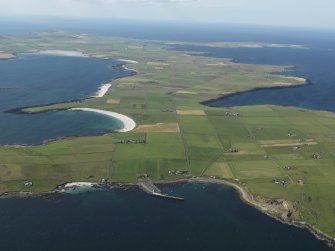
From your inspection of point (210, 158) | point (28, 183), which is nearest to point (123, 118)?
point (210, 158)

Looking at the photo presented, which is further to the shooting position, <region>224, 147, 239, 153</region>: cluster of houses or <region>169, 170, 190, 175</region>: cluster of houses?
<region>224, 147, 239, 153</region>: cluster of houses

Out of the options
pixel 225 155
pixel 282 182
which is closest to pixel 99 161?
pixel 225 155

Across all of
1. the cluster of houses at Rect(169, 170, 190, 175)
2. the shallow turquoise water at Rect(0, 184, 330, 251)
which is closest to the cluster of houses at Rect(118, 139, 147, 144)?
the cluster of houses at Rect(169, 170, 190, 175)

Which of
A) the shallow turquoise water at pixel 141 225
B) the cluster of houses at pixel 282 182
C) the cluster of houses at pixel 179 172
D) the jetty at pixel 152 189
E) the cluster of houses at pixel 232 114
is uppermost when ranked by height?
the cluster of houses at pixel 232 114

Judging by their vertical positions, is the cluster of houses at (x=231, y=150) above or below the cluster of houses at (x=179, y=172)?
above

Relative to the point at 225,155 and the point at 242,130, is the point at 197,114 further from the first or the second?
the point at 225,155

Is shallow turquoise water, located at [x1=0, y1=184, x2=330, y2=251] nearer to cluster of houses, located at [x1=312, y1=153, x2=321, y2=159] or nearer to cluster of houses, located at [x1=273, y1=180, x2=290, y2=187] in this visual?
cluster of houses, located at [x1=273, y1=180, x2=290, y2=187]

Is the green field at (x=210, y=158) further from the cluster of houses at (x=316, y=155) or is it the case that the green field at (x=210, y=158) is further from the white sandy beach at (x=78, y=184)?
the white sandy beach at (x=78, y=184)

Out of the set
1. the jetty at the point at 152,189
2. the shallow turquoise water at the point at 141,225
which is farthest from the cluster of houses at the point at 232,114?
the shallow turquoise water at the point at 141,225

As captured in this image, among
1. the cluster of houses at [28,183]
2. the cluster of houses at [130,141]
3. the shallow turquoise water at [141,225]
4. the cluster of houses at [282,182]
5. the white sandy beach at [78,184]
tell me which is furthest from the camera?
the cluster of houses at [130,141]
